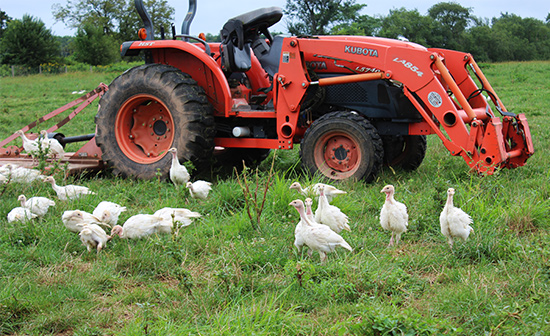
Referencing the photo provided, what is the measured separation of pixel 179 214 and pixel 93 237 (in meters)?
0.80

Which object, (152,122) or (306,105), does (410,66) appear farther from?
(152,122)

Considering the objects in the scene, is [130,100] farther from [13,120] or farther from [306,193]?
[13,120]

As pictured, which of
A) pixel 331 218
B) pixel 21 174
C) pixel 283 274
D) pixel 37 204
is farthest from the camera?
pixel 21 174

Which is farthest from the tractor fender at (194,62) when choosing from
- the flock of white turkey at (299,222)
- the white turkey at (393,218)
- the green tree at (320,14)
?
the green tree at (320,14)

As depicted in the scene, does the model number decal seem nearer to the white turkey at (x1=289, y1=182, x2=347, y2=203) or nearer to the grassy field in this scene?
the grassy field

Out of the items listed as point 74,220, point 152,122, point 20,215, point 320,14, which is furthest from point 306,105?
point 320,14

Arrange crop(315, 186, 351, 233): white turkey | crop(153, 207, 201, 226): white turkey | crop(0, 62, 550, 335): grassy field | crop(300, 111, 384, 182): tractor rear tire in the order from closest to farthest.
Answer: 1. crop(0, 62, 550, 335): grassy field
2. crop(315, 186, 351, 233): white turkey
3. crop(153, 207, 201, 226): white turkey
4. crop(300, 111, 384, 182): tractor rear tire

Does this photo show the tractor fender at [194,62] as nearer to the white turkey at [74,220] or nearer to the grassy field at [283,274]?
the grassy field at [283,274]

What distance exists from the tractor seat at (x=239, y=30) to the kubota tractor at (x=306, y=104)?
0.04ft

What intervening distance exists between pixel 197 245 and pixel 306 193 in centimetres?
124

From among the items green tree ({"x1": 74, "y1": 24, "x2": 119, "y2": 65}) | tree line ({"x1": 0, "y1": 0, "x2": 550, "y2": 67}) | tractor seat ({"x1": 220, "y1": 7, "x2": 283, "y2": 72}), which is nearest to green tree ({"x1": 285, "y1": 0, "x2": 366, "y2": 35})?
tree line ({"x1": 0, "y1": 0, "x2": 550, "y2": 67})

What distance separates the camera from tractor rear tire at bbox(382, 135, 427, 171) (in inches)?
265

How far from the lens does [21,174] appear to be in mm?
6184

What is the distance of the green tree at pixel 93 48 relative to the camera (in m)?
42.5
